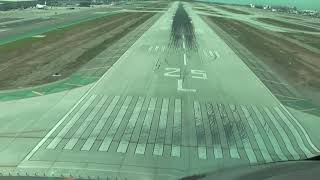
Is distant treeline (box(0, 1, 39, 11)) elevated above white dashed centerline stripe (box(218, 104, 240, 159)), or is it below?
above

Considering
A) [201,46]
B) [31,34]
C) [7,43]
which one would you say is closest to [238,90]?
[201,46]

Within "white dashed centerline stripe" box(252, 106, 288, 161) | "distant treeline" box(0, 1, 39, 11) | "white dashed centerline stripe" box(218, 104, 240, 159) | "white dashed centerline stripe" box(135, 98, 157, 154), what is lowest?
"white dashed centerline stripe" box(252, 106, 288, 161)

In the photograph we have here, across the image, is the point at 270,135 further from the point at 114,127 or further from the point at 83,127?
the point at 83,127

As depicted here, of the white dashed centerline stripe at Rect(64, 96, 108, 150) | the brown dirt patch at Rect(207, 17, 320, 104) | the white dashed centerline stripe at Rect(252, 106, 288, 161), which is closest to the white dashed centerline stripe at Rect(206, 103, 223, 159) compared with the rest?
the white dashed centerline stripe at Rect(252, 106, 288, 161)

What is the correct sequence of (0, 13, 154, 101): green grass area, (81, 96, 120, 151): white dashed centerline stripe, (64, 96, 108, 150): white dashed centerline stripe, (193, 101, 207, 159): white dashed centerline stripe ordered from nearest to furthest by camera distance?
(193, 101, 207, 159): white dashed centerline stripe, (81, 96, 120, 151): white dashed centerline stripe, (64, 96, 108, 150): white dashed centerline stripe, (0, 13, 154, 101): green grass area

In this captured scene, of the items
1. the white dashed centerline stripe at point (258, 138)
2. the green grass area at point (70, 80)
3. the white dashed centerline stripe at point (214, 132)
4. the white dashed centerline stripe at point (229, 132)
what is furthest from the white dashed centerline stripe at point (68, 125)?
the white dashed centerline stripe at point (258, 138)

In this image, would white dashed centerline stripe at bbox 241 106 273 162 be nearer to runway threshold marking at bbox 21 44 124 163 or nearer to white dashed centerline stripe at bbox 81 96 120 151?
white dashed centerline stripe at bbox 81 96 120 151
